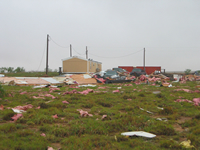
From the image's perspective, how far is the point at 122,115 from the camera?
5496 mm

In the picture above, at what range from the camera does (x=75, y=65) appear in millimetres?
37812

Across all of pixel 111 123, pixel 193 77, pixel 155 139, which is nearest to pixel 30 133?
pixel 111 123

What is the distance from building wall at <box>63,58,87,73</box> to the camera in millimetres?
37312

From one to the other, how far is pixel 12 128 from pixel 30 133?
1.89 ft

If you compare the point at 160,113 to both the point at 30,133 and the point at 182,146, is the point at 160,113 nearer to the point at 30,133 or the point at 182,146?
the point at 182,146

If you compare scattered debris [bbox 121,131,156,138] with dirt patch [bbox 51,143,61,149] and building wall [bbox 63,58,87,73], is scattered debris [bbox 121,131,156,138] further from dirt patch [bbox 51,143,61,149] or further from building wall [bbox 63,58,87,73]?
building wall [bbox 63,58,87,73]

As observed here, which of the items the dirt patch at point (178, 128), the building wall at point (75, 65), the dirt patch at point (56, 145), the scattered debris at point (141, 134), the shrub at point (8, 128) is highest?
the building wall at point (75, 65)

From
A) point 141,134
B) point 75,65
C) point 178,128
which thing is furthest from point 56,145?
point 75,65

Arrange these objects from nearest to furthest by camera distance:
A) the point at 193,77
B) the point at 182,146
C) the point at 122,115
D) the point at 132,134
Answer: the point at 182,146
the point at 132,134
the point at 122,115
the point at 193,77

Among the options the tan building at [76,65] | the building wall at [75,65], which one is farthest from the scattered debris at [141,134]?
the building wall at [75,65]

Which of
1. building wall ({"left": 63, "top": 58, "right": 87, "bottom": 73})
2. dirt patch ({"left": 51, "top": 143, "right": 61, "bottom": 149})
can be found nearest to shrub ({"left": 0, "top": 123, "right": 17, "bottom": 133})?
dirt patch ({"left": 51, "top": 143, "right": 61, "bottom": 149})

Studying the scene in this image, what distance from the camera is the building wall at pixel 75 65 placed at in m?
37.3

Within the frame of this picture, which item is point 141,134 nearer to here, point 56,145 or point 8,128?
point 56,145

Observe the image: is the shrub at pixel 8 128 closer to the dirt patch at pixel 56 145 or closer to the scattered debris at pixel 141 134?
the dirt patch at pixel 56 145
